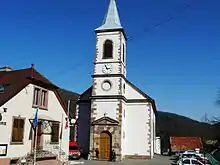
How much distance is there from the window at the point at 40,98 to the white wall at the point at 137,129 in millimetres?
16293

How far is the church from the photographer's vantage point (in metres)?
37.4

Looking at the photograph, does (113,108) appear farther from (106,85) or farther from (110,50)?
(110,50)

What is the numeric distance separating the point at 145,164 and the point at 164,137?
57806mm

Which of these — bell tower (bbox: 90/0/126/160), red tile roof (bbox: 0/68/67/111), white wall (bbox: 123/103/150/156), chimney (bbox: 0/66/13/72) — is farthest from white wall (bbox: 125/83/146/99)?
chimney (bbox: 0/66/13/72)

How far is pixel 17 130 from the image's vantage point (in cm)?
2342

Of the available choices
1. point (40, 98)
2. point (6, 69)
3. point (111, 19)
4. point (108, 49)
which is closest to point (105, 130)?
point (108, 49)

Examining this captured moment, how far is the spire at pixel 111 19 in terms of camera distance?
41362 mm

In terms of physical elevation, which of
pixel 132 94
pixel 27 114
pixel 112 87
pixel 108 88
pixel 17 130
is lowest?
pixel 17 130

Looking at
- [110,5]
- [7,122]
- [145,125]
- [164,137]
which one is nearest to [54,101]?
[7,122]

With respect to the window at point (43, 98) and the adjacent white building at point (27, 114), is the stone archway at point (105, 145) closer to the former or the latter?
the adjacent white building at point (27, 114)

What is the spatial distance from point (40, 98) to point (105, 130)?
42.8ft

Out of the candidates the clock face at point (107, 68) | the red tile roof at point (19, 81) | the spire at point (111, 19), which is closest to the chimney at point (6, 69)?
the red tile roof at point (19, 81)

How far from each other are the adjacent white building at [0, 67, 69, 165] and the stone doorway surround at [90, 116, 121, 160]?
7744 mm

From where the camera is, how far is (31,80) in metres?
25.1
